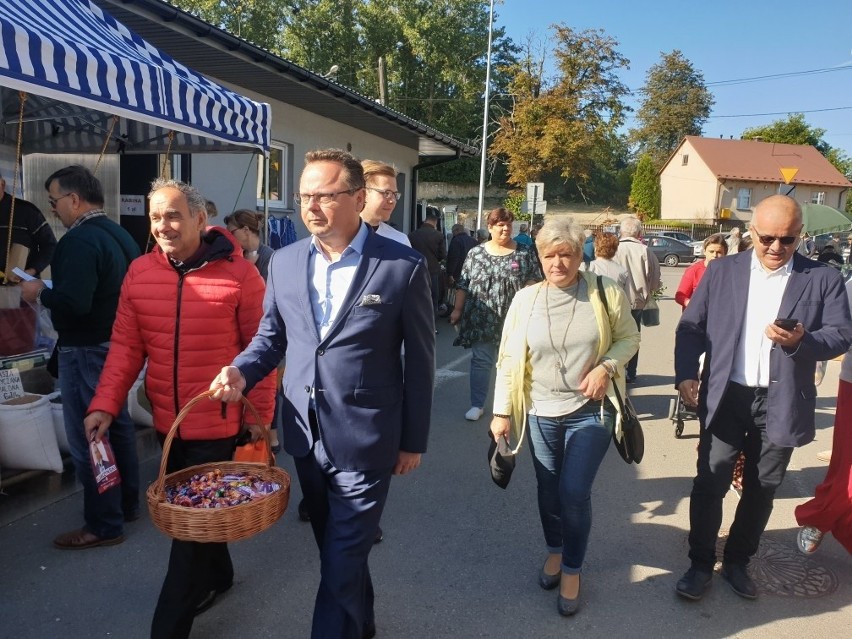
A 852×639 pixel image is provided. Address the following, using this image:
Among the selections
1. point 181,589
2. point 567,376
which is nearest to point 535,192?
point 567,376

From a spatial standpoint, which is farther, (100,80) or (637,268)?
(637,268)

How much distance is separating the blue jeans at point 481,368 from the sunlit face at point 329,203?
3.58m

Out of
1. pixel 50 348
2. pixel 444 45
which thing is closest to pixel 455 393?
pixel 50 348

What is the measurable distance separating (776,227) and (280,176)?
361 inches

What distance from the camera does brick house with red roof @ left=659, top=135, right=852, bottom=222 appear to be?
1948 inches

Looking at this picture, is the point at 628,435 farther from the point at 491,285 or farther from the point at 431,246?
the point at 431,246

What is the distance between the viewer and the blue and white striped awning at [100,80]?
321cm

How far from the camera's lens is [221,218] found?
9.39 metres

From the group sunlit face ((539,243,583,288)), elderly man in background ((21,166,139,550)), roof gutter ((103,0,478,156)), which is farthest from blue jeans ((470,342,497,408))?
roof gutter ((103,0,478,156))

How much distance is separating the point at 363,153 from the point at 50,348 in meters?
9.17

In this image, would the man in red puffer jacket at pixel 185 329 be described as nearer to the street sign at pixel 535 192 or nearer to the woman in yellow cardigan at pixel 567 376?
the woman in yellow cardigan at pixel 567 376

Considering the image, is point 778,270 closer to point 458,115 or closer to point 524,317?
point 524,317

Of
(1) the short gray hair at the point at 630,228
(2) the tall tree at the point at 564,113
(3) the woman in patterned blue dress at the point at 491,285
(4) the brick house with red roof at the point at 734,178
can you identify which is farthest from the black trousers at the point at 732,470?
(4) the brick house with red roof at the point at 734,178

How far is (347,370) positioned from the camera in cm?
231
